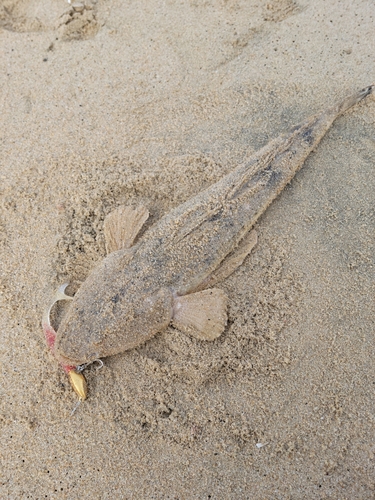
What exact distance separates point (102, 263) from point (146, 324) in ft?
1.87

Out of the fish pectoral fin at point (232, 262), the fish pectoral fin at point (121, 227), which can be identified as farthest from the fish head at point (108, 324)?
the fish pectoral fin at point (121, 227)

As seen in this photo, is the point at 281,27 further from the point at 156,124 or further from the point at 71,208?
the point at 71,208

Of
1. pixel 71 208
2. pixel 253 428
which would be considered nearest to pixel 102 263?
pixel 71 208

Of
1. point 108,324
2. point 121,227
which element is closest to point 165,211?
point 121,227

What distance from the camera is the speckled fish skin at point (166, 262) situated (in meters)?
3.01

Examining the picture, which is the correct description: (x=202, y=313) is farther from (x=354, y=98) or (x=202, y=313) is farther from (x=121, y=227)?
(x=354, y=98)

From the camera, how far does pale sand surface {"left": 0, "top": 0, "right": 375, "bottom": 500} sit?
9.75 ft

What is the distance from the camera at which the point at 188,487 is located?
2902mm

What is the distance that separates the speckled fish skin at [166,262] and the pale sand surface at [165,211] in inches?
8.0

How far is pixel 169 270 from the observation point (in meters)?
→ 3.26

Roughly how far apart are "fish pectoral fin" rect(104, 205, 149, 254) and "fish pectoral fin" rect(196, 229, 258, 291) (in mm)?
677

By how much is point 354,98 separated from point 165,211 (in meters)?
2.17

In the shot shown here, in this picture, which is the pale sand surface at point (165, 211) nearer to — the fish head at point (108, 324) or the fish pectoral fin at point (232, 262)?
the fish pectoral fin at point (232, 262)

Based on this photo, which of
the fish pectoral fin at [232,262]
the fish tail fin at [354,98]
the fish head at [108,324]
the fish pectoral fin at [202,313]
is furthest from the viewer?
the fish tail fin at [354,98]
